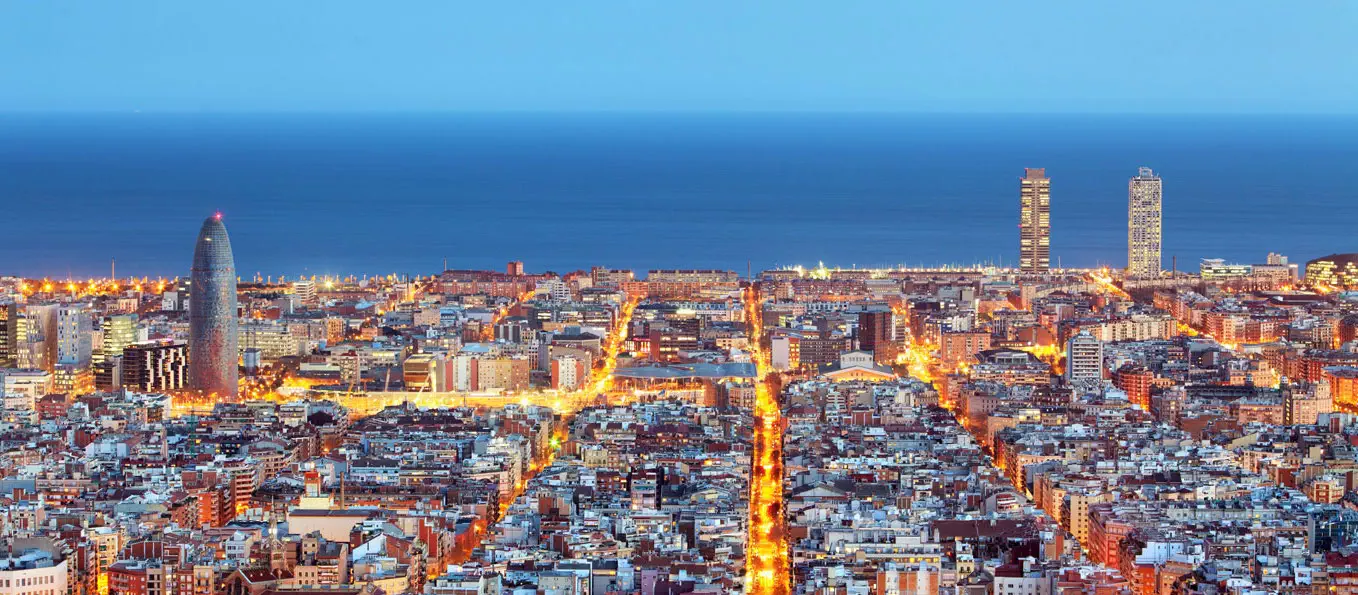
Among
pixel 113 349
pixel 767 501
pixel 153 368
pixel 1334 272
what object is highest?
pixel 1334 272

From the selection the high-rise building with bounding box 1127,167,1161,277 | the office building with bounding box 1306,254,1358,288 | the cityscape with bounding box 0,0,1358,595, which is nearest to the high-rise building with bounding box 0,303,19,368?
the cityscape with bounding box 0,0,1358,595

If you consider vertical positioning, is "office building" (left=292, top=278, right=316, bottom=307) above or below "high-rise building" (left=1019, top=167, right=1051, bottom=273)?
below

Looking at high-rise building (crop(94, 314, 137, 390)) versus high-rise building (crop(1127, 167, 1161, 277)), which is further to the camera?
high-rise building (crop(1127, 167, 1161, 277))

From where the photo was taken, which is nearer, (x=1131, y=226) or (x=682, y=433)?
(x=682, y=433)

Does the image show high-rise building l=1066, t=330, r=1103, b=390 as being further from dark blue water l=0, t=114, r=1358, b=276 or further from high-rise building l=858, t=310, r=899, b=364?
dark blue water l=0, t=114, r=1358, b=276

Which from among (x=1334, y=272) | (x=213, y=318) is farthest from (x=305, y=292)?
(x=1334, y=272)

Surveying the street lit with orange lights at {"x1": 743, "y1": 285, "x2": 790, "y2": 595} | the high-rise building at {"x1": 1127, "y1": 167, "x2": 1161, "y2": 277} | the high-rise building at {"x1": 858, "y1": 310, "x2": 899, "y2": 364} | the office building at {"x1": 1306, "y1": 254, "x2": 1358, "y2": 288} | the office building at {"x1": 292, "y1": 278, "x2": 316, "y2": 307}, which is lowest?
the street lit with orange lights at {"x1": 743, "y1": 285, "x2": 790, "y2": 595}

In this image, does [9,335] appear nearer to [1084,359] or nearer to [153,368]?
[153,368]

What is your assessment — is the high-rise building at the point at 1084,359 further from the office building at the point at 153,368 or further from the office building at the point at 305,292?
the office building at the point at 305,292
